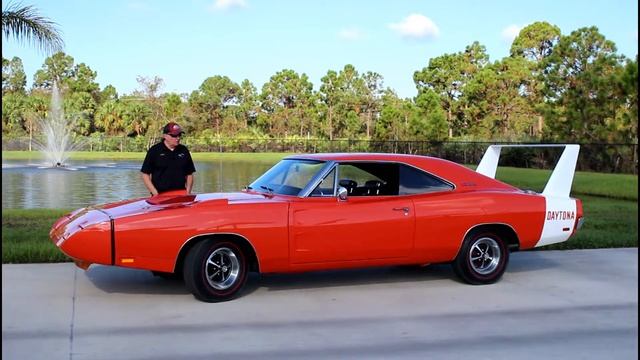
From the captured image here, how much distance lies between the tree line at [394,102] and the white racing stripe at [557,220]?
59.8ft

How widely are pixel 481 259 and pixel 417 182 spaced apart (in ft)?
→ 3.65

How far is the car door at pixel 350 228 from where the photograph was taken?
6.43m

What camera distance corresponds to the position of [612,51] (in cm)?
2834

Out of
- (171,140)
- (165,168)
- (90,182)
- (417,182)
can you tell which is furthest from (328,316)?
(90,182)

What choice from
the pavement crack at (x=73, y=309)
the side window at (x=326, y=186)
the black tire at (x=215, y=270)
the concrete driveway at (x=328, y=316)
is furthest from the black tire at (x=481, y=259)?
the pavement crack at (x=73, y=309)

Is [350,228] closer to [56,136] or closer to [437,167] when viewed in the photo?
[437,167]

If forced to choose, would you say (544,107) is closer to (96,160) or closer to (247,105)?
(96,160)

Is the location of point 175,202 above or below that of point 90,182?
above

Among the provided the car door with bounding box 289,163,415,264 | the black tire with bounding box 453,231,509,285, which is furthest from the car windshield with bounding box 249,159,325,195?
the black tire with bounding box 453,231,509,285

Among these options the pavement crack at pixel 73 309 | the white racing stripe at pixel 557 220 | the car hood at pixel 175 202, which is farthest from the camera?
the white racing stripe at pixel 557 220

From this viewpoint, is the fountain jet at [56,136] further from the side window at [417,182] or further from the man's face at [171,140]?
the side window at [417,182]

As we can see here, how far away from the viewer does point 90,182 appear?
70.7 feet

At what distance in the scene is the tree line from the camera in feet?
89.5

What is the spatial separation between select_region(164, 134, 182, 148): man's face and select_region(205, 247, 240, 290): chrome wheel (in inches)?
78.4
